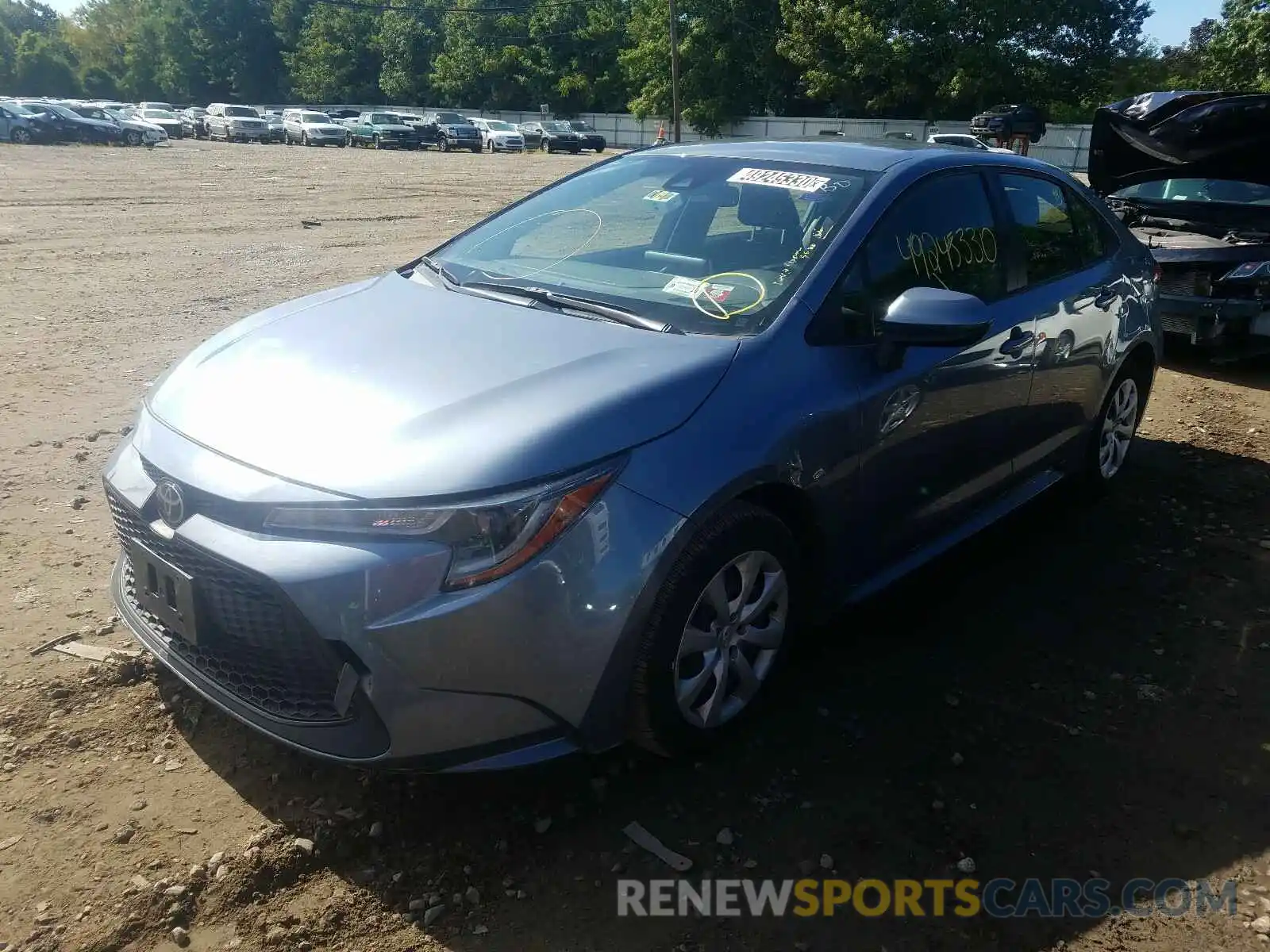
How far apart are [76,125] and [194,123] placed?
14468mm

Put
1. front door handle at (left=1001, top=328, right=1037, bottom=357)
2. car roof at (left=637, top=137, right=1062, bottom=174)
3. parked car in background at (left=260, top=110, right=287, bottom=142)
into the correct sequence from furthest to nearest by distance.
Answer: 1. parked car in background at (left=260, top=110, right=287, bottom=142)
2. front door handle at (left=1001, top=328, right=1037, bottom=357)
3. car roof at (left=637, top=137, right=1062, bottom=174)

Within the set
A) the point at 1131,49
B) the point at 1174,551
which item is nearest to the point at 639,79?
the point at 1131,49

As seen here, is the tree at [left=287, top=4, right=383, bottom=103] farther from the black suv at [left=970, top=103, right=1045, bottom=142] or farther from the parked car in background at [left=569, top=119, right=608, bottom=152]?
the black suv at [left=970, top=103, right=1045, bottom=142]

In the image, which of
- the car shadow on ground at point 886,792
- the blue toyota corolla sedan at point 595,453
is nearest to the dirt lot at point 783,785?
the car shadow on ground at point 886,792

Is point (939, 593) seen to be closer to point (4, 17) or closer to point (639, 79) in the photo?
point (639, 79)

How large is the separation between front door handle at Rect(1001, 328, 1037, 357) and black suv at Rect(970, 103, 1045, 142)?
46.9 feet

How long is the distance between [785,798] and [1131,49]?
53197mm

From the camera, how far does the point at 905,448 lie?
3283 millimetres

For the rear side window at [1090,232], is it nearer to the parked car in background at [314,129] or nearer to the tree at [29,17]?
the parked car in background at [314,129]

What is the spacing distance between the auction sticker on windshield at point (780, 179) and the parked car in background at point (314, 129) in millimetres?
44686

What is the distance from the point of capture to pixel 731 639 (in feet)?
9.32

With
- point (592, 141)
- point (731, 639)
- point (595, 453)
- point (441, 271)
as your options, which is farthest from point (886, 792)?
point (592, 141)

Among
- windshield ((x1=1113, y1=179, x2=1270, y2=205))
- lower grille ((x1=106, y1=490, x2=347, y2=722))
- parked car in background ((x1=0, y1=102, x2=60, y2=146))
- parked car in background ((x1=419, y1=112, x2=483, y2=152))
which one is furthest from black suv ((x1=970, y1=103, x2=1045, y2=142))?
Result: parked car in background ((x1=0, y1=102, x2=60, y2=146))

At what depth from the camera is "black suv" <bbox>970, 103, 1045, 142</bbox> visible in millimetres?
17016
